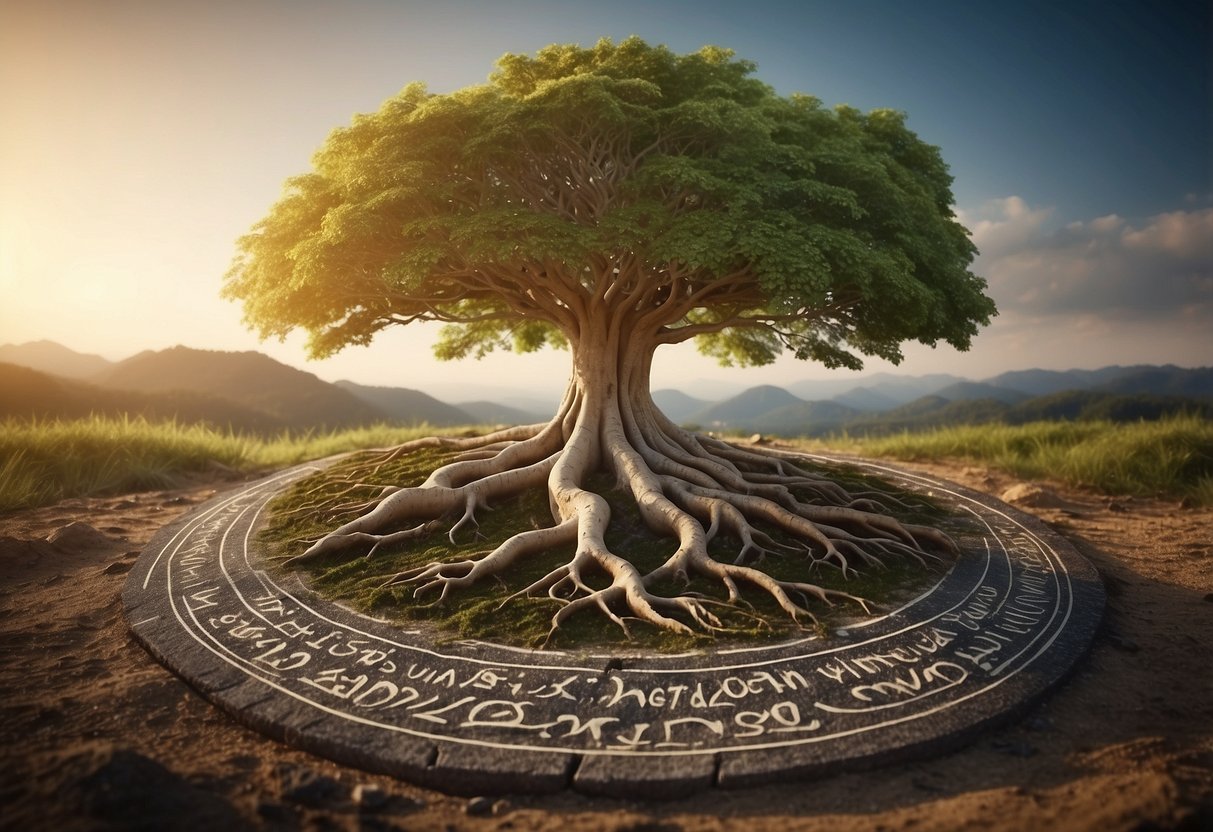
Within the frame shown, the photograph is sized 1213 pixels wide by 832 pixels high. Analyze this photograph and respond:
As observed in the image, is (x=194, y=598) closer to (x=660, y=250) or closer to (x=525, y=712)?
(x=525, y=712)

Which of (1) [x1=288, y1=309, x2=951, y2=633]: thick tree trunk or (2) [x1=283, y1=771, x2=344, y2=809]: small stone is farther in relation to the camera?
(1) [x1=288, y1=309, x2=951, y2=633]: thick tree trunk

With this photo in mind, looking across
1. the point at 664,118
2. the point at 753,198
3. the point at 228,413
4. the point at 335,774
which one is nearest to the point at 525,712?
the point at 335,774

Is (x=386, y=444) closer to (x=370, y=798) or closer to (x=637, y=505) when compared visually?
(x=637, y=505)

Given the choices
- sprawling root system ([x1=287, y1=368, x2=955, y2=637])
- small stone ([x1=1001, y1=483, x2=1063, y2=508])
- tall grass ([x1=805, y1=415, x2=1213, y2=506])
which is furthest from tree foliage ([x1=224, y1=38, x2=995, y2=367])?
tall grass ([x1=805, y1=415, x2=1213, y2=506])

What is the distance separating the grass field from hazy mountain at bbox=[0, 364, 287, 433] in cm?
345

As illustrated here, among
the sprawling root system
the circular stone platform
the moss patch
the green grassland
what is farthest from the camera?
the sprawling root system

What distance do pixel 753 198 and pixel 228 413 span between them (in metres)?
37.1

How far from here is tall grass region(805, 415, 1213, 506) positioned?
43.3 ft

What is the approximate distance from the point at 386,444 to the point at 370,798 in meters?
15.1

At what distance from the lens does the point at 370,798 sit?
4.16 meters

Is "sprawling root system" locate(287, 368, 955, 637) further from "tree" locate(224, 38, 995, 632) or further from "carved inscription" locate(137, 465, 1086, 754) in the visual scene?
"carved inscription" locate(137, 465, 1086, 754)

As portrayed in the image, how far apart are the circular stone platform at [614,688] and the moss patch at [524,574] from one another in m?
0.29

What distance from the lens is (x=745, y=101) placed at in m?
9.98

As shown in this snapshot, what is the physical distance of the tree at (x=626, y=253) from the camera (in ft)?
26.8
